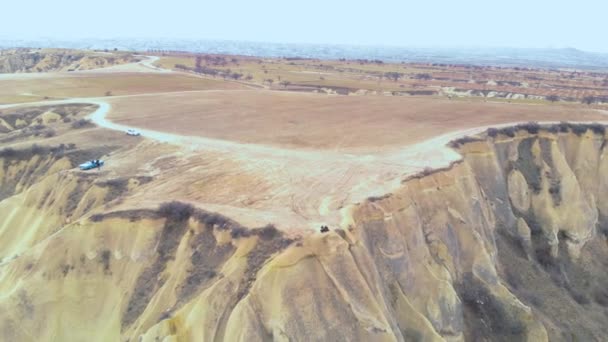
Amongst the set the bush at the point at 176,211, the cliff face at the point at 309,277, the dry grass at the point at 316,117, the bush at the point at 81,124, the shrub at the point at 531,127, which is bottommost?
the cliff face at the point at 309,277

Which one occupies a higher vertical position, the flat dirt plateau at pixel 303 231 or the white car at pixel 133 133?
the white car at pixel 133 133

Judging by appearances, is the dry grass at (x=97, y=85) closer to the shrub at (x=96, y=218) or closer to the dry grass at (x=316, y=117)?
the dry grass at (x=316, y=117)

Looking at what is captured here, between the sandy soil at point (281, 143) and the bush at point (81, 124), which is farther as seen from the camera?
the bush at point (81, 124)

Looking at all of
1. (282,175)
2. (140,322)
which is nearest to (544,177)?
(282,175)

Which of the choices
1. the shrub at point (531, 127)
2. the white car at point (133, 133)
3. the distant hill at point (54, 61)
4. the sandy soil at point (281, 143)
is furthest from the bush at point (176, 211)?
the distant hill at point (54, 61)

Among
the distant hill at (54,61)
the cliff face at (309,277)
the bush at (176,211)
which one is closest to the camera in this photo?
the cliff face at (309,277)

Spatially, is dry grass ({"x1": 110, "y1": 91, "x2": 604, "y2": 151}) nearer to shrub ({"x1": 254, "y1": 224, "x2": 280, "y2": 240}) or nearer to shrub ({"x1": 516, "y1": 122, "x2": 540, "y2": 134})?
shrub ({"x1": 516, "y1": 122, "x2": 540, "y2": 134})

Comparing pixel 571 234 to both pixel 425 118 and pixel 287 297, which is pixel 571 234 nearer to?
pixel 425 118

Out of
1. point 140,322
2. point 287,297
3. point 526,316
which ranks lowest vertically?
point 526,316
